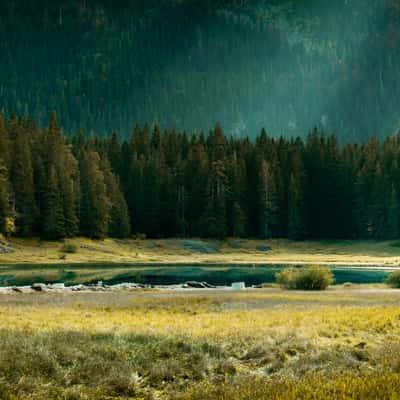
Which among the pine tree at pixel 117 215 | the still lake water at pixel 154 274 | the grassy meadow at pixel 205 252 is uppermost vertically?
the pine tree at pixel 117 215

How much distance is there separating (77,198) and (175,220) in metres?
20.2

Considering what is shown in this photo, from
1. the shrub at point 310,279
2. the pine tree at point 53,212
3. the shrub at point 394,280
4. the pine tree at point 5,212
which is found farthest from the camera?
the pine tree at point 53,212

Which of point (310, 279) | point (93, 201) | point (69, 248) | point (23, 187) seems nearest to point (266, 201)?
point (93, 201)

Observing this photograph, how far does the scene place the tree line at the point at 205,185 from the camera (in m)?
92.2

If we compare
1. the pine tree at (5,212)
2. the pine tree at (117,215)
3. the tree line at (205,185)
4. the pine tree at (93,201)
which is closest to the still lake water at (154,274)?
the pine tree at (5,212)

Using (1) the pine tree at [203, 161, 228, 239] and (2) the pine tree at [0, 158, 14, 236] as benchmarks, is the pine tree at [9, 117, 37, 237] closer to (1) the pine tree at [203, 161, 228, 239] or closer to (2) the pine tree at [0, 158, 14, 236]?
(2) the pine tree at [0, 158, 14, 236]

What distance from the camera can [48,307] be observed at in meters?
28.3

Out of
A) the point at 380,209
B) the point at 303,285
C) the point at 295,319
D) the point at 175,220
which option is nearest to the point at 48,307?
the point at 295,319

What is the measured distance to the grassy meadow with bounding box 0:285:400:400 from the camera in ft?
41.8

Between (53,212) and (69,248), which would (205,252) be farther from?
(53,212)

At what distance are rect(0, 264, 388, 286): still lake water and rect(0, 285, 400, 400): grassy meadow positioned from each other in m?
28.4

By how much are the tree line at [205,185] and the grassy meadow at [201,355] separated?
68.4 metres

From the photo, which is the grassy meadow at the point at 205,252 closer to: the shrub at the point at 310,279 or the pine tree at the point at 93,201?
the pine tree at the point at 93,201

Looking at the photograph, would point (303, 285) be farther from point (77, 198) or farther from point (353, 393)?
point (77, 198)
